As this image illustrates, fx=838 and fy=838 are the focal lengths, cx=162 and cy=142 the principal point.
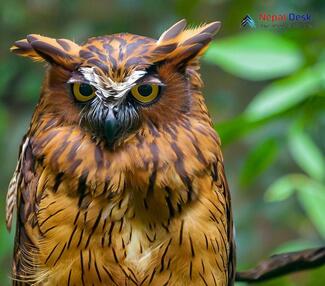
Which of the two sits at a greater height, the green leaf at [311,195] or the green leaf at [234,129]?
the green leaf at [234,129]

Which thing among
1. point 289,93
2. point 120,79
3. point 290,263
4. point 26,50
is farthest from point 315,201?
point 26,50

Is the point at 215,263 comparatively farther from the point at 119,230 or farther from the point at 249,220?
the point at 249,220

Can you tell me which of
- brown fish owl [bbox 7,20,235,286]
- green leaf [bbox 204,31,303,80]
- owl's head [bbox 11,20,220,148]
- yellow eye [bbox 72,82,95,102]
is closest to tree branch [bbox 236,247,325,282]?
brown fish owl [bbox 7,20,235,286]

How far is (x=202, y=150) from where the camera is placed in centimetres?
202

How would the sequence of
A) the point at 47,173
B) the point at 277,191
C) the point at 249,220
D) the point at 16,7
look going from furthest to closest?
the point at 16,7 < the point at 249,220 < the point at 277,191 < the point at 47,173

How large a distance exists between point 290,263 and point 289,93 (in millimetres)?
575

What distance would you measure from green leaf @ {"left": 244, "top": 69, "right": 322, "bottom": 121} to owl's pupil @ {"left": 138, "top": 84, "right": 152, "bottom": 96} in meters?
0.39

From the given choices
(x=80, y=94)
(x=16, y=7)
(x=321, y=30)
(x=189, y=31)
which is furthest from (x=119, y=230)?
(x=16, y=7)

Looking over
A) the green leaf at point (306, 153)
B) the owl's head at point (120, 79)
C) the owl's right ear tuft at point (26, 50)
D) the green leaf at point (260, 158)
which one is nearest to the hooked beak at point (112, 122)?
the owl's head at point (120, 79)

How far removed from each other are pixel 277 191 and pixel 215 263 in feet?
1.36

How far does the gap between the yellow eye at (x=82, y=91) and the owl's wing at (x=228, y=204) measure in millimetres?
386

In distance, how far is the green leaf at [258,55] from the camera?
2260 mm

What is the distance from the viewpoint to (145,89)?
1875 millimetres

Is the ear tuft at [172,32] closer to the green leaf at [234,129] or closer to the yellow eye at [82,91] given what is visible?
the yellow eye at [82,91]
